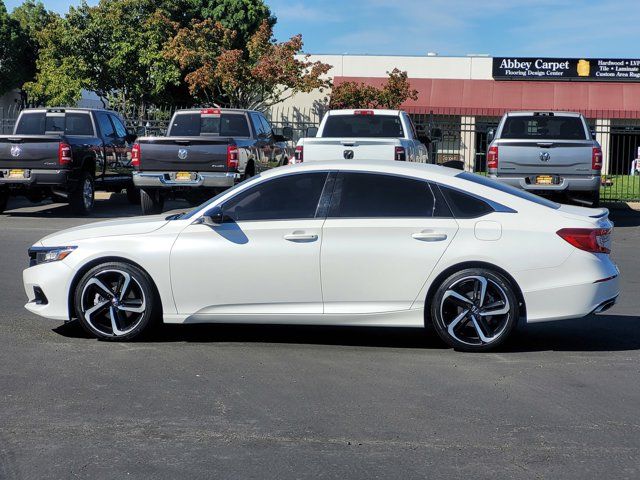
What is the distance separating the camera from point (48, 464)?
4.91 metres

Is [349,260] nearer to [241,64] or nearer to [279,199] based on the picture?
[279,199]

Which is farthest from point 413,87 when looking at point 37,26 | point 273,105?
point 37,26

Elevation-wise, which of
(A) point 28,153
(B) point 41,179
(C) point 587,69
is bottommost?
(B) point 41,179

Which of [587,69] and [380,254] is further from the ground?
[587,69]

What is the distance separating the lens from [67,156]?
58.7 ft

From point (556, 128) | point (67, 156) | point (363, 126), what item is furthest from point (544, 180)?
point (67, 156)

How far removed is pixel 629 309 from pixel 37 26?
52574 mm

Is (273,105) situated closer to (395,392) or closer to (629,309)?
(629,309)

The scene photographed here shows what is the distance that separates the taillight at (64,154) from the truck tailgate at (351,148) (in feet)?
15.5

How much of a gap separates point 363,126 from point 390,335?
392 inches

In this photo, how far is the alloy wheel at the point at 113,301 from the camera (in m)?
7.70

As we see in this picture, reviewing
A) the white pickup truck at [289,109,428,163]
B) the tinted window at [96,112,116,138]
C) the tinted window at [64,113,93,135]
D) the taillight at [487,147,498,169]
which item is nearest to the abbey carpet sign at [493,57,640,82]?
the white pickup truck at [289,109,428,163]

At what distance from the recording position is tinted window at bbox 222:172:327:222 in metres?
7.66

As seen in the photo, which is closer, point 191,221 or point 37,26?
point 191,221
